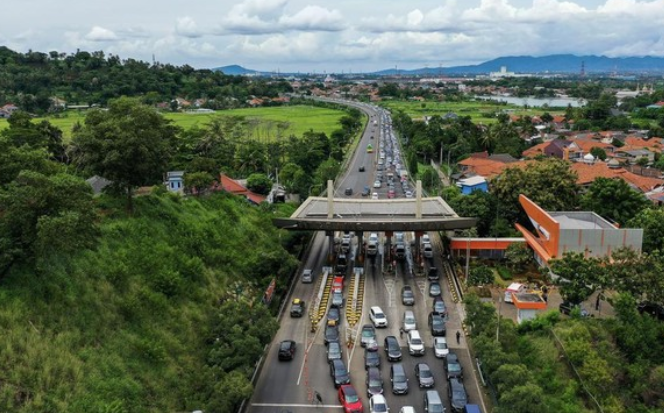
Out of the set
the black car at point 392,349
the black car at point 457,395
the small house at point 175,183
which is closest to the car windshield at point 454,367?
the black car at point 457,395

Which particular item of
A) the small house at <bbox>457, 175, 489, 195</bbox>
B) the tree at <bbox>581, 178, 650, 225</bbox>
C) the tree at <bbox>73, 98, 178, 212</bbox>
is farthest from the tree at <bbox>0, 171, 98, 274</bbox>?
the small house at <bbox>457, 175, 489, 195</bbox>

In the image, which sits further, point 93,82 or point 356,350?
point 93,82

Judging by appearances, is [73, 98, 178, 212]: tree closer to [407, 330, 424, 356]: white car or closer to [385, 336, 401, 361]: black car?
[385, 336, 401, 361]: black car

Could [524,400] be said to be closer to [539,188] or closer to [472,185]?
[539,188]

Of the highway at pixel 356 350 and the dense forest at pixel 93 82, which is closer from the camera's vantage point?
the highway at pixel 356 350

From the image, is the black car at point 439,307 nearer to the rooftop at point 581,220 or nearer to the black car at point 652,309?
the black car at point 652,309

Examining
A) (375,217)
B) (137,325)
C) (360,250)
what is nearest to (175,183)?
(360,250)
